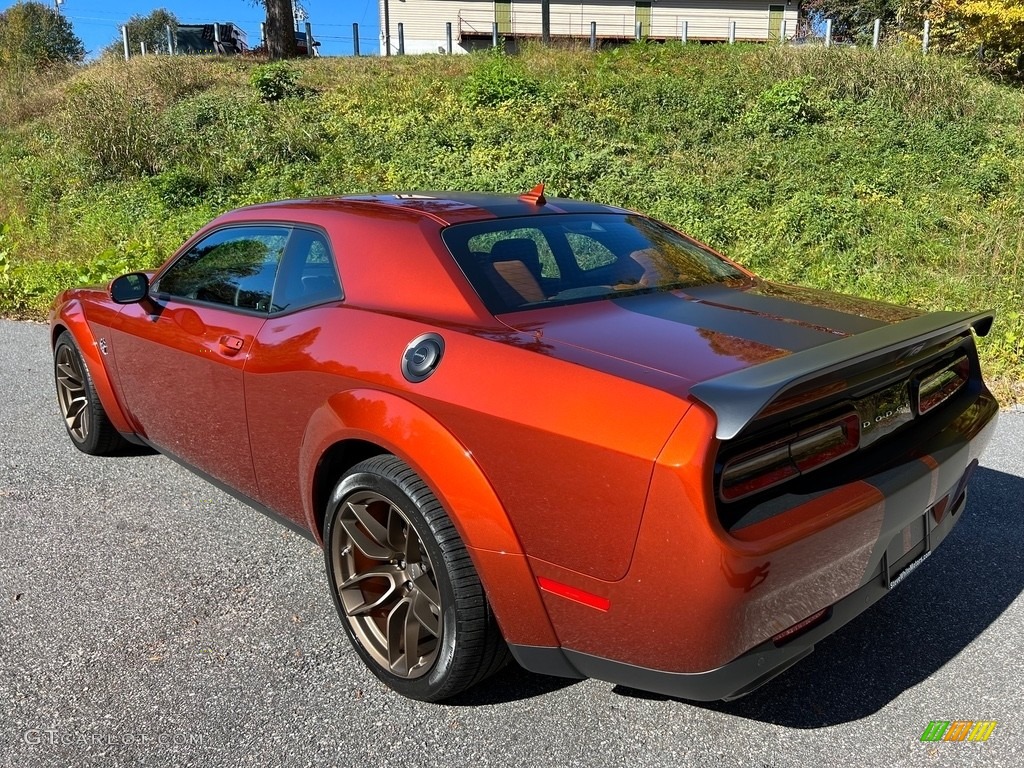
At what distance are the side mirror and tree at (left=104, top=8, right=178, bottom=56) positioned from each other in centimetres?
2299

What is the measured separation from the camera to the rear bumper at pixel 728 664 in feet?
6.34

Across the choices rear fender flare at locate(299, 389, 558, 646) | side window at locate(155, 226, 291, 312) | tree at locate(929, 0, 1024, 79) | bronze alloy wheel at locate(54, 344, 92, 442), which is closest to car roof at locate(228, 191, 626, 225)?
side window at locate(155, 226, 291, 312)

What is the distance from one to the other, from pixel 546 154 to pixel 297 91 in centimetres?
701

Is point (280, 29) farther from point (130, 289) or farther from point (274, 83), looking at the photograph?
point (130, 289)

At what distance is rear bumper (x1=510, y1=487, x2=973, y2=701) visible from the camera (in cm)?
193

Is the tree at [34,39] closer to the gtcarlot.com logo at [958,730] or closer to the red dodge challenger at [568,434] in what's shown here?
the red dodge challenger at [568,434]

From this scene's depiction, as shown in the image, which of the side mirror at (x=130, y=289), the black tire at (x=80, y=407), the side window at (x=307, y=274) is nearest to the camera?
the side window at (x=307, y=274)

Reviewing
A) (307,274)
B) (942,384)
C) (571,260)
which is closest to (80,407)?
(307,274)

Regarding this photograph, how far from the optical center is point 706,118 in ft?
46.1

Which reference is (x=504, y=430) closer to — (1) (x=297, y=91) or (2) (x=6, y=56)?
(1) (x=297, y=91)

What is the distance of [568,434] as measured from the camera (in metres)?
1.96

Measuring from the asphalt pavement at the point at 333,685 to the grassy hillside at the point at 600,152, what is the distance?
5.40m

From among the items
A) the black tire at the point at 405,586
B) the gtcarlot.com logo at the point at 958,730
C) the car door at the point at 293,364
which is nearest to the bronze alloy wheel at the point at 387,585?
the black tire at the point at 405,586

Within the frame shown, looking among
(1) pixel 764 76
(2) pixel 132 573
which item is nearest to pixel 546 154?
(1) pixel 764 76
